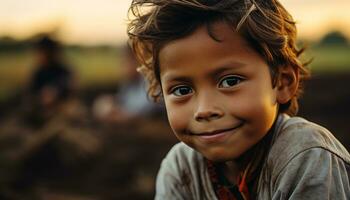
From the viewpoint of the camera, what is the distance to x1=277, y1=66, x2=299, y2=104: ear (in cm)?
244

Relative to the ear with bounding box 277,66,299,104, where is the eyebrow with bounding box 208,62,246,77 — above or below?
above

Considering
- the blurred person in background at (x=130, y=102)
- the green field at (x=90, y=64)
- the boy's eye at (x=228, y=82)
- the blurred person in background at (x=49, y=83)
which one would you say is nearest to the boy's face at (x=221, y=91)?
the boy's eye at (x=228, y=82)

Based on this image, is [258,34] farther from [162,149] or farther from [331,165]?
[162,149]

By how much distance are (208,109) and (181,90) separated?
16cm

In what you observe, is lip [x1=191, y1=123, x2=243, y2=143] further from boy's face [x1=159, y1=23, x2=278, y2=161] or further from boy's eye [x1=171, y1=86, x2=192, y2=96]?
boy's eye [x1=171, y1=86, x2=192, y2=96]

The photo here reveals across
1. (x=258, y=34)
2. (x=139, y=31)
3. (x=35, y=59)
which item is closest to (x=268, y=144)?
(x=258, y=34)

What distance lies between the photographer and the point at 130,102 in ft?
25.2

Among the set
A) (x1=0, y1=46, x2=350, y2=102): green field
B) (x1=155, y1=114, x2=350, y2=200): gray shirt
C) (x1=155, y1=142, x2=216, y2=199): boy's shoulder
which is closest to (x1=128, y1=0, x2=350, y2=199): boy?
(x1=155, y1=114, x2=350, y2=200): gray shirt

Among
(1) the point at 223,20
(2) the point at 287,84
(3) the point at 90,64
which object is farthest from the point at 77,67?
(1) the point at 223,20

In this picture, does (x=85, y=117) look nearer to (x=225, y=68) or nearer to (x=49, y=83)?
(x=49, y=83)

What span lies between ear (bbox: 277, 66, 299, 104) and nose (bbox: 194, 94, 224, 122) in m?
0.30

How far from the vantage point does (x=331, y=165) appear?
89.0 inches

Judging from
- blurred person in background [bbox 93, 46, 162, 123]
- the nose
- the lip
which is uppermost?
blurred person in background [bbox 93, 46, 162, 123]

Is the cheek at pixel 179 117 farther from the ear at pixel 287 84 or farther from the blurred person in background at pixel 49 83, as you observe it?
the blurred person in background at pixel 49 83
